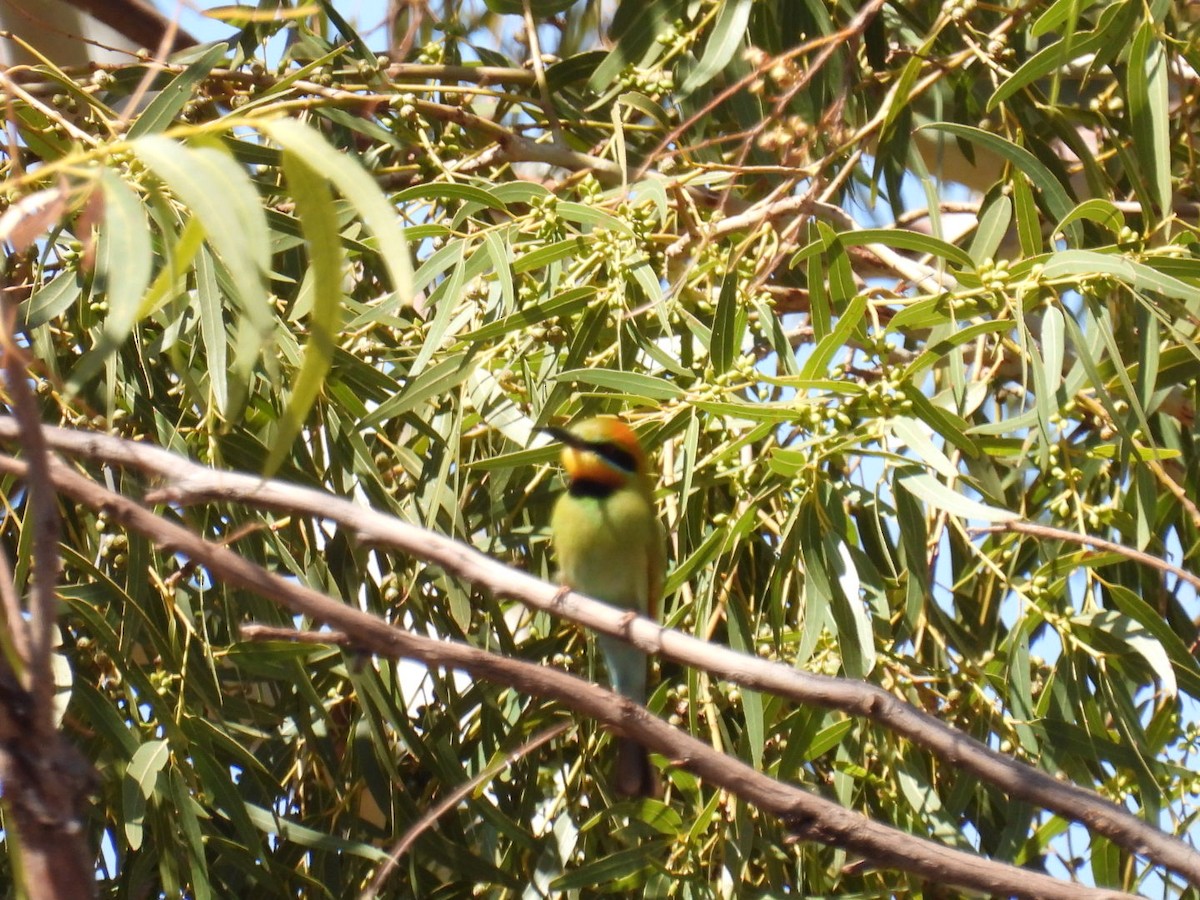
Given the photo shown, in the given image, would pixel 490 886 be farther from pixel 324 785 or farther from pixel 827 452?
pixel 827 452

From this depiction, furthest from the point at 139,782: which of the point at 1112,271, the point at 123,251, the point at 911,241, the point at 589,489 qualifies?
the point at 1112,271

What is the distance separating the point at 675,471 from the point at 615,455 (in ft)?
0.49

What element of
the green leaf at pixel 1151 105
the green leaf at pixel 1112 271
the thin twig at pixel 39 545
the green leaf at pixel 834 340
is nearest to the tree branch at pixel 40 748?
the thin twig at pixel 39 545

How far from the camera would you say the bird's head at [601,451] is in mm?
2064

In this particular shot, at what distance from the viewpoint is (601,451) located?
216 centimetres

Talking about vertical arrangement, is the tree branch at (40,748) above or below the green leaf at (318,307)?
below

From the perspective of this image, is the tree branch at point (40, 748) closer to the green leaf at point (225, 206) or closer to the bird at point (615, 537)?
the green leaf at point (225, 206)

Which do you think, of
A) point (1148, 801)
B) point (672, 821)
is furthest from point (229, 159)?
point (1148, 801)

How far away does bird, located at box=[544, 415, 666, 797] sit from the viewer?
6.75 feet

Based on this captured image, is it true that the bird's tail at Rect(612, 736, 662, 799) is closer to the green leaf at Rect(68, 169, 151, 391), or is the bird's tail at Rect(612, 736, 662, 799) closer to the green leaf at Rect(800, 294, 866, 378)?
the green leaf at Rect(800, 294, 866, 378)

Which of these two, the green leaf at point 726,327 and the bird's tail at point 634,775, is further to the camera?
the bird's tail at point 634,775

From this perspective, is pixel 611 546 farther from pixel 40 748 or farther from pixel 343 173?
pixel 40 748

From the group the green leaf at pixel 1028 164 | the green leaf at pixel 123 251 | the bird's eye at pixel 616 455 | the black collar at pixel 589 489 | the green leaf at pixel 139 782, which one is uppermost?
the green leaf at pixel 123 251

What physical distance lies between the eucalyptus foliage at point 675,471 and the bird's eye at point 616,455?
0.09 metres
